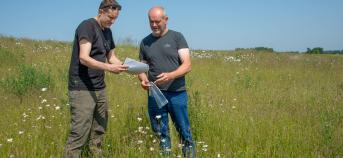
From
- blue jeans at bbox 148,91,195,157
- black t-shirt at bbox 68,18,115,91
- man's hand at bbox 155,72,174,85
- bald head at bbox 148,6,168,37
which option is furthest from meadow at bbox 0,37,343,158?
bald head at bbox 148,6,168,37

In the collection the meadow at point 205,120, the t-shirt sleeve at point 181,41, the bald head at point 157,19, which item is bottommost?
the meadow at point 205,120

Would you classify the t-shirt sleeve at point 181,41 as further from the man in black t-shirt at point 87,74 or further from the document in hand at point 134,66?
the man in black t-shirt at point 87,74

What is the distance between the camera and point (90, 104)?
3.97 meters

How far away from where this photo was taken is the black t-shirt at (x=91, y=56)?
3.78 m

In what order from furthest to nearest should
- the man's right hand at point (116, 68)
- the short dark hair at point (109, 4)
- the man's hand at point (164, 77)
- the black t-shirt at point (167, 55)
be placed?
the black t-shirt at point (167, 55), the man's hand at point (164, 77), the short dark hair at point (109, 4), the man's right hand at point (116, 68)

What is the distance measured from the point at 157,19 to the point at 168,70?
0.58 m

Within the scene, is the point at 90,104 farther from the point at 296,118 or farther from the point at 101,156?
A: the point at 296,118

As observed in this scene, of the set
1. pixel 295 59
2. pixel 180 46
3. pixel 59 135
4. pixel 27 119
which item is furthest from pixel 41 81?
pixel 295 59

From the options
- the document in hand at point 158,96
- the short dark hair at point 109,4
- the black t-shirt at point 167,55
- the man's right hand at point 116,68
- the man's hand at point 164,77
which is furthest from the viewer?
the black t-shirt at point 167,55

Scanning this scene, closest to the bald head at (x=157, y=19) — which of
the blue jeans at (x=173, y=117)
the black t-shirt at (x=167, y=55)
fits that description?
the black t-shirt at (x=167, y=55)

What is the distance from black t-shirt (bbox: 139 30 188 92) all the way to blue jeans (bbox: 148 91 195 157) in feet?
0.35

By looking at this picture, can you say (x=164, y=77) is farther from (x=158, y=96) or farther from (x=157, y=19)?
(x=157, y=19)

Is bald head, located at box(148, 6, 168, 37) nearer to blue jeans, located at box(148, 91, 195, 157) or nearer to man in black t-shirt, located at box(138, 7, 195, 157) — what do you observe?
man in black t-shirt, located at box(138, 7, 195, 157)

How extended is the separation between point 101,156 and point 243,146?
1.76 metres
